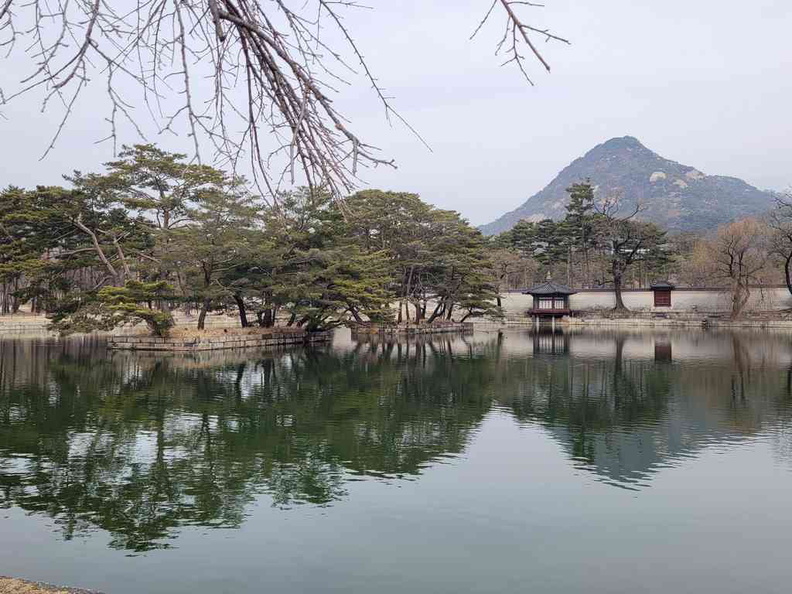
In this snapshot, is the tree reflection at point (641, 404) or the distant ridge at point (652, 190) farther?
the distant ridge at point (652, 190)

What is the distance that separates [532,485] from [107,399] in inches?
381

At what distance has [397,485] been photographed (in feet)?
26.4

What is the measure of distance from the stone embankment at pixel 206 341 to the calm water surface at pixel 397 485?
7809mm

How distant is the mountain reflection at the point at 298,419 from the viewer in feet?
24.8

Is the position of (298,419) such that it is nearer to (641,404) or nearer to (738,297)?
(641,404)

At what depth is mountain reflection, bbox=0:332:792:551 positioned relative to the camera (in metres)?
7.57

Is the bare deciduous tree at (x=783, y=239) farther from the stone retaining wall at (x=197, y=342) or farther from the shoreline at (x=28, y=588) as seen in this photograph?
the shoreline at (x=28, y=588)

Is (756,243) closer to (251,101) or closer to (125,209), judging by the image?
(125,209)

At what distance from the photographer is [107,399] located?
45.5 feet

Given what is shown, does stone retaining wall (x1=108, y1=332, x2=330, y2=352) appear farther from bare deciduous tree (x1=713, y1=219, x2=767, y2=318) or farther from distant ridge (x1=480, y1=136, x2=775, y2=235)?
distant ridge (x1=480, y1=136, x2=775, y2=235)

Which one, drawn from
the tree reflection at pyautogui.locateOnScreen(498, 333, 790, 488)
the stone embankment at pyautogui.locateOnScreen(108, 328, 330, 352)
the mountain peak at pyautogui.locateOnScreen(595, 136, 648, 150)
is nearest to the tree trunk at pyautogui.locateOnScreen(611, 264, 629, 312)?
the tree reflection at pyautogui.locateOnScreen(498, 333, 790, 488)

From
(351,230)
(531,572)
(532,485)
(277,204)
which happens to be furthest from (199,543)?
(351,230)

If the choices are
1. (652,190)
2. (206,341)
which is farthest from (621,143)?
(206,341)

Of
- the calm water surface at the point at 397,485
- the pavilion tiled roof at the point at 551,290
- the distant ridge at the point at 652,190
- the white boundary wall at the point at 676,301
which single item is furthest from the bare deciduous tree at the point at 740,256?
the distant ridge at the point at 652,190
